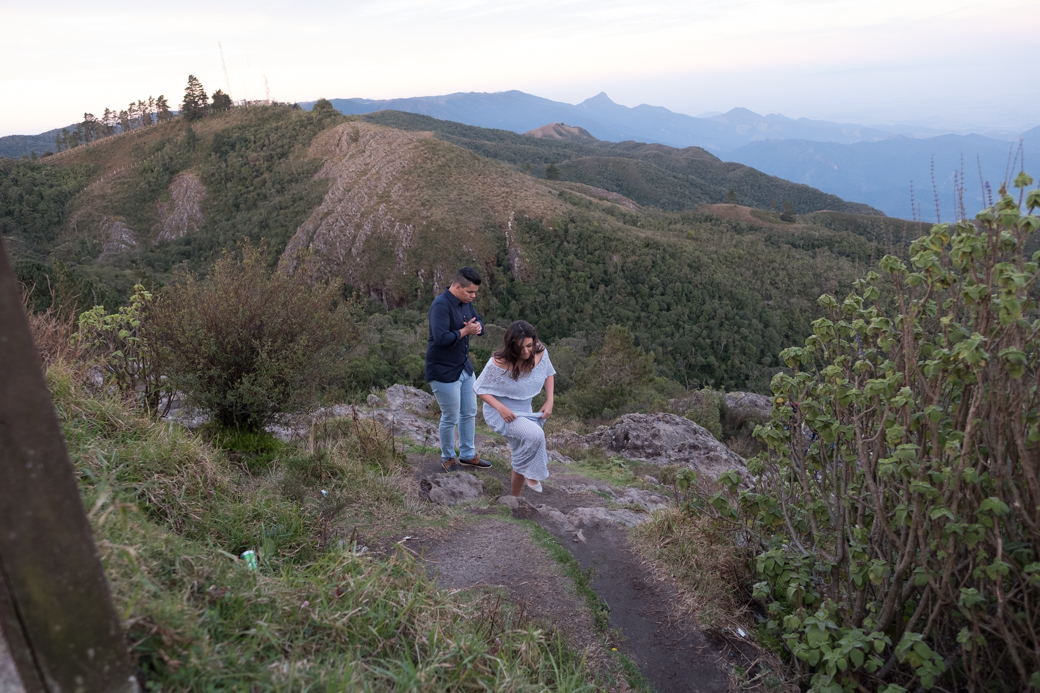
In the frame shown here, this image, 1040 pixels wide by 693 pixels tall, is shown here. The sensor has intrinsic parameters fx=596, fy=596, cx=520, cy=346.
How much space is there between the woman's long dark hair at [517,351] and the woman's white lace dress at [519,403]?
5 cm

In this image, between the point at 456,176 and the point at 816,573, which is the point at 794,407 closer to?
the point at 816,573

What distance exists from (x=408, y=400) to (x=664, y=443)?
191 inches

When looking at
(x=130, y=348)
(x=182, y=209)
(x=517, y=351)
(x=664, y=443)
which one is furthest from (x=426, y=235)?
(x=517, y=351)

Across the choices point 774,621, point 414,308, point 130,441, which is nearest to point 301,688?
point 130,441

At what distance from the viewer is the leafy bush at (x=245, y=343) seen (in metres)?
4.76

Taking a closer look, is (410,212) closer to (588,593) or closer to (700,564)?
(700,564)

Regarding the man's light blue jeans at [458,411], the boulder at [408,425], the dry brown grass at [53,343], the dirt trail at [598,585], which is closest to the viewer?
the dirt trail at [598,585]

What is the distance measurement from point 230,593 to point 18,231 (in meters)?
66.2

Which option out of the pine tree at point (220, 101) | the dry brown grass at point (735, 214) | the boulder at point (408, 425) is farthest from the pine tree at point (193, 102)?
the boulder at point (408, 425)

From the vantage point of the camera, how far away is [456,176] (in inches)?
1880

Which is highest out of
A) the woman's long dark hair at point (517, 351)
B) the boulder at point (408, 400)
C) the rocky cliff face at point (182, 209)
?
the rocky cliff face at point (182, 209)

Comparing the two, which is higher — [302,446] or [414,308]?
[302,446]

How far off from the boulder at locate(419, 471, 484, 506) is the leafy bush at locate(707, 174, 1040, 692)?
260 cm

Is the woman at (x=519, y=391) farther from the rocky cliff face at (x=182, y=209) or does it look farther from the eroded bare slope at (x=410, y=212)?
the rocky cliff face at (x=182, y=209)
